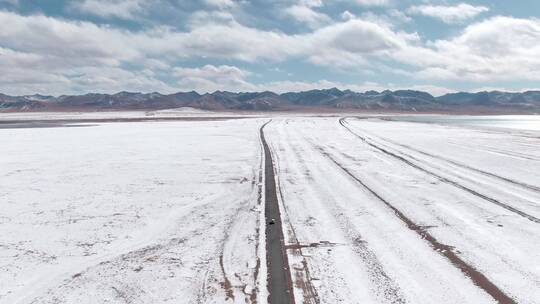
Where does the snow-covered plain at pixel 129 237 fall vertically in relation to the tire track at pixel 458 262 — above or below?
below

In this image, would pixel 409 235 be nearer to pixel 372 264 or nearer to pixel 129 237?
pixel 372 264

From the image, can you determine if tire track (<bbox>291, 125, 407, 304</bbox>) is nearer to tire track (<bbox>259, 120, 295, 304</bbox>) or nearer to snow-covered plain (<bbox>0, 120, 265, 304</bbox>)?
tire track (<bbox>259, 120, 295, 304</bbox>)

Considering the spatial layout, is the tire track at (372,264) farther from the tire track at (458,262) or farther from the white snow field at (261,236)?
the tire track at (458,262)

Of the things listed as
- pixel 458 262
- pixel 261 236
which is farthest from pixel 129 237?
pixel 458 262

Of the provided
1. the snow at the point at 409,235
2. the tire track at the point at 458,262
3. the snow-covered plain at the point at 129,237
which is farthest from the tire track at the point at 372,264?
the snow-covered plain at the point at 129,237

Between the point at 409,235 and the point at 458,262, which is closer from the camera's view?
the point at 458,262

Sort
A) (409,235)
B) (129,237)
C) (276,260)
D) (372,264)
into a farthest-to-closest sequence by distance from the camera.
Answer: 1. (129,237)
2. (409,235)
3. (276,260)
4. (372,264)

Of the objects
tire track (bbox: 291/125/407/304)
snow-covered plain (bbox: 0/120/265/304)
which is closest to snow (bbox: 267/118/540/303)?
tire track (bbox: 291/125/407/304)

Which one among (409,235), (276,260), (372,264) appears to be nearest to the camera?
(372,264)
